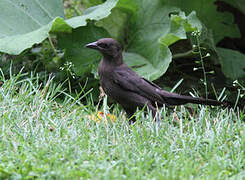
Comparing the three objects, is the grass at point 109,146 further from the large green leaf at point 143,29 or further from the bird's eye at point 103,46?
the large green leaf at point 143,29

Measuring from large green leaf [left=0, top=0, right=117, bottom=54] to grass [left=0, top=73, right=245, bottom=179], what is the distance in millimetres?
857

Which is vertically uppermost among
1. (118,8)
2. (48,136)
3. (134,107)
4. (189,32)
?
(118,8)

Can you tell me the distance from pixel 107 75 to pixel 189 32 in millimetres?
1334

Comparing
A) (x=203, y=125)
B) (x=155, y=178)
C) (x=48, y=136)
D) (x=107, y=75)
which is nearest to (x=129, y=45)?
(x=107, y=75)

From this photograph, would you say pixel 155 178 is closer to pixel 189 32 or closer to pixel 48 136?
pixel 48 136

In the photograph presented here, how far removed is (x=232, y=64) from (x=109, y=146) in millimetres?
2997

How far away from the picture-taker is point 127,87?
506 centimetres

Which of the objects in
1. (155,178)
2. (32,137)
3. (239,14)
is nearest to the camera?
(155,178)

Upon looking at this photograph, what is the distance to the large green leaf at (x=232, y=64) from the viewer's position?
19.2 ft

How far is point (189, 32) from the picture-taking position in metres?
5.69

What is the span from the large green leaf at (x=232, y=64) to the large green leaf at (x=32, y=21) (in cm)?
169

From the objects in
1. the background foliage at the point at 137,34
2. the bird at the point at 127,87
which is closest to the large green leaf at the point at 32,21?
the background foliage at the point at 137,34

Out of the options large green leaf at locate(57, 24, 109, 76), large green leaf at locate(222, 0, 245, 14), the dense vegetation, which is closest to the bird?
the dense vegetation

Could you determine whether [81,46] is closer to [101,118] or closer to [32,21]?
[32,21]
